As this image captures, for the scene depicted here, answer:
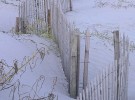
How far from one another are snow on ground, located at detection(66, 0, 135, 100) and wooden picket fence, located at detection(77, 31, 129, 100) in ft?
3.58

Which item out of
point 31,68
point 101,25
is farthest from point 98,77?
point 101,25

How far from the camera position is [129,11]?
14.0 meters

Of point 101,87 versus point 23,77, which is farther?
point 23,77

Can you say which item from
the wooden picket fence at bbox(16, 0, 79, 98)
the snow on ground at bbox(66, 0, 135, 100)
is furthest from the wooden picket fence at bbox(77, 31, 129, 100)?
the snow on ground at bbox(66, 0, 135, 100)

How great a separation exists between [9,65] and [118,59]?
169 cm

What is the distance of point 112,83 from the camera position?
5219 millimetres

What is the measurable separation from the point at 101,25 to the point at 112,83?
6897 mm

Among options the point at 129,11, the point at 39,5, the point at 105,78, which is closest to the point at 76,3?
the point at 129,11

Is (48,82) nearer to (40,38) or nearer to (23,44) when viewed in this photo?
(23,44)

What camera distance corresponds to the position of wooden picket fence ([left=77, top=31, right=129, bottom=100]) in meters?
4.62

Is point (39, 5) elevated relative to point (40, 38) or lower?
elevated

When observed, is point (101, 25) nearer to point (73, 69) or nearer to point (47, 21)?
point (47, 21)

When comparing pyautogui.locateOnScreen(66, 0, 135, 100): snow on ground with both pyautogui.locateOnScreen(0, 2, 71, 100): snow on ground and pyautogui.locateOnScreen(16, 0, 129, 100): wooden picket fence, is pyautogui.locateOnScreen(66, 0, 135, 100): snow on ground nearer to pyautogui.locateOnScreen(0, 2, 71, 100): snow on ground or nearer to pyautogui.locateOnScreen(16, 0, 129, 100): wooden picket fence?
pyautogui.locateOnScreen(0, 2, 71, 100): snow on ground

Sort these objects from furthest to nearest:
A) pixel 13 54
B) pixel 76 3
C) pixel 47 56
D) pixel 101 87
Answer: pixel 76 3 → pixel 47 56 → pixel 13 54 → pixel 101 87
